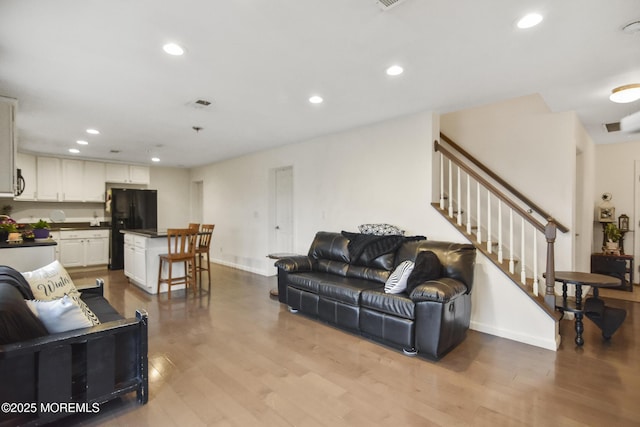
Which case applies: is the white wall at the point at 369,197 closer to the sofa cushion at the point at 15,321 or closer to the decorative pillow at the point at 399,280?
the decorative pillow at the point at 399,280

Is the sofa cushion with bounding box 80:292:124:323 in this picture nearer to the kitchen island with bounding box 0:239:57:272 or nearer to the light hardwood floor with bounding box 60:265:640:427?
the light hardwood floor with bounding box 60:265:640:427

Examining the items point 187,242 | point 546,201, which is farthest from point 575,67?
point 187,242

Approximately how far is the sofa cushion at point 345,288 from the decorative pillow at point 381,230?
682mm

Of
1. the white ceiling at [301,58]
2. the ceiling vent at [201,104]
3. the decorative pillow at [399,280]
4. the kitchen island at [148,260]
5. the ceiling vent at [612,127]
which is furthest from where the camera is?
the kitchen island at [148,260]

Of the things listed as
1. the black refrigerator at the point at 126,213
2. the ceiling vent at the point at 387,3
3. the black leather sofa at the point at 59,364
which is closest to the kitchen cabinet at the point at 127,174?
the black refrigerator at the point at 126,213

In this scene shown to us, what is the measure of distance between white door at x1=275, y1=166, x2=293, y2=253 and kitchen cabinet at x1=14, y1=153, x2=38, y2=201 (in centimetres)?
493

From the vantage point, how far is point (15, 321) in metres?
1.67

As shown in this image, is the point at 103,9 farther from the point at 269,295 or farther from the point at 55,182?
the point at 55,182

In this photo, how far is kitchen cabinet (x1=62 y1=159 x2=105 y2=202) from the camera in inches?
263

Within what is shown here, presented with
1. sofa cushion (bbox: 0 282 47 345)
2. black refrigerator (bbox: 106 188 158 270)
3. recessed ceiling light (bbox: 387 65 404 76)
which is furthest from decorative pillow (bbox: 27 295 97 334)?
black refrigerator (bbox: 106 188 158 270)

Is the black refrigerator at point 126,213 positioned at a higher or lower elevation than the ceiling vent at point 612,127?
lower

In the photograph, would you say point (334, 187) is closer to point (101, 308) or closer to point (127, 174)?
point (101, 308)

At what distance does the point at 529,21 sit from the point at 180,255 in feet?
15.3

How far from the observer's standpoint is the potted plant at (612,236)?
16.7 ft
